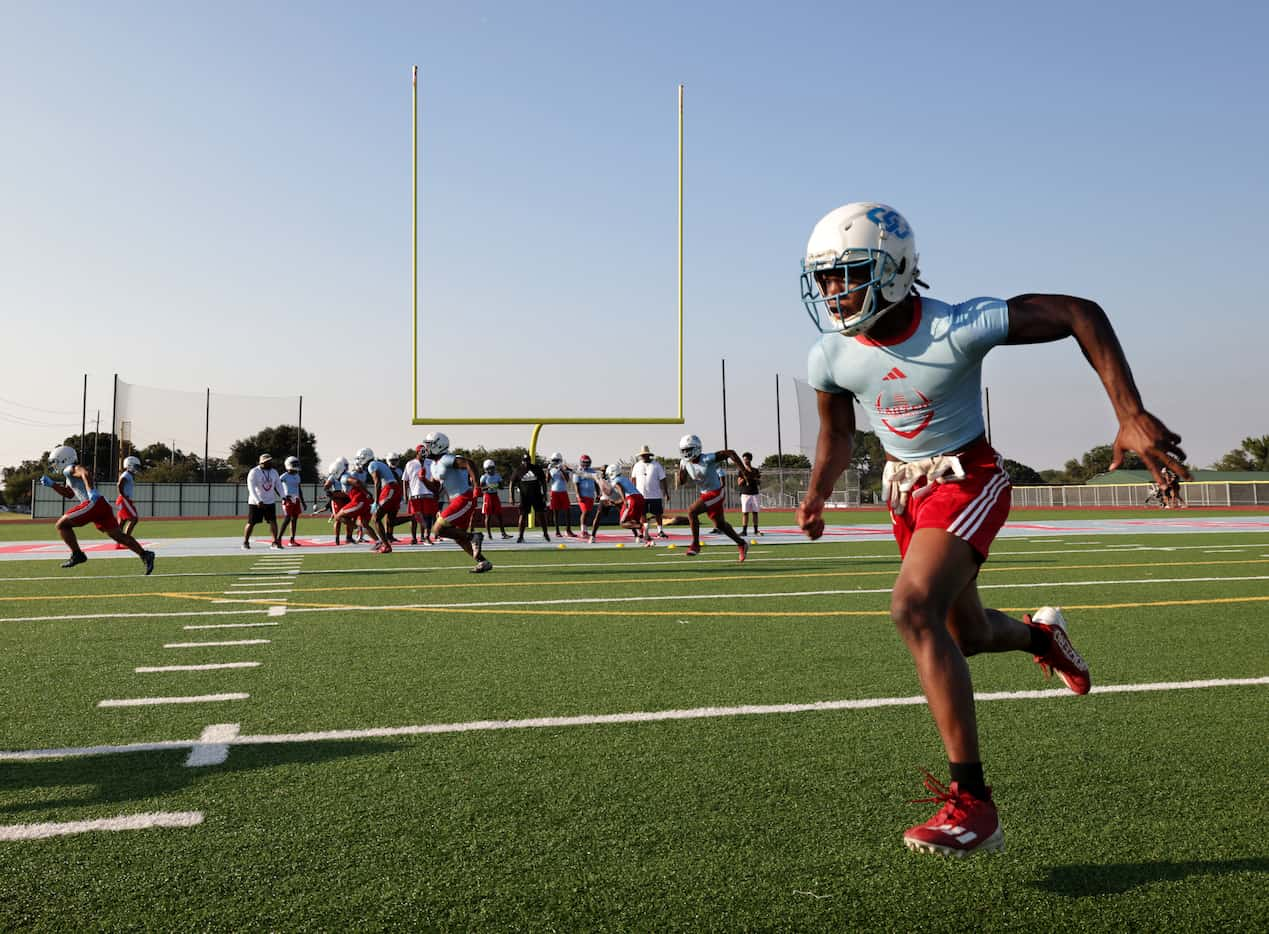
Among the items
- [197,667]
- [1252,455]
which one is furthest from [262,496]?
[1252,455]

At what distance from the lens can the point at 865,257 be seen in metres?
3.31

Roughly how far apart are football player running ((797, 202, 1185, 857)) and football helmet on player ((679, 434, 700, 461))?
39.5 ft

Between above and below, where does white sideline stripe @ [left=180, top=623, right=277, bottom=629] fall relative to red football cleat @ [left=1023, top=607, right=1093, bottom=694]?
below

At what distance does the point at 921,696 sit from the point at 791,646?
5.36 ft

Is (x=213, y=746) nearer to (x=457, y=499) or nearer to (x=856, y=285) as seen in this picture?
(x=856, y=285)

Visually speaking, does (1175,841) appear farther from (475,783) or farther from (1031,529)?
(1031,529)

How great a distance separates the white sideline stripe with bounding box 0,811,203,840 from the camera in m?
3.01

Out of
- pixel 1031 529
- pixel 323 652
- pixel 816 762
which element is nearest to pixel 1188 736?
pixel 816 762

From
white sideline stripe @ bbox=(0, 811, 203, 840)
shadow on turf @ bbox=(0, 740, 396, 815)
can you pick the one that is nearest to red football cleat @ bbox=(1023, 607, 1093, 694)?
shadow on turf @ bbox=(0, 740, 396, 815)

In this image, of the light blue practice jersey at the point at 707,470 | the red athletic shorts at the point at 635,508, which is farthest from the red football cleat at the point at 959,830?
the red athletic shorts at the point at 635,508

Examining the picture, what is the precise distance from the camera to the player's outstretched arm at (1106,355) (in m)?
2.78

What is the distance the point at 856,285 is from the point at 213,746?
3.04 m

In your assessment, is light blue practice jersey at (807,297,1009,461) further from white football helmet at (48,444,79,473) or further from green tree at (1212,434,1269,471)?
green tree at (1212,434,1269,471)

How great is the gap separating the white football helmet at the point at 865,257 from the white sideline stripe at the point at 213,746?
2.81 metres
